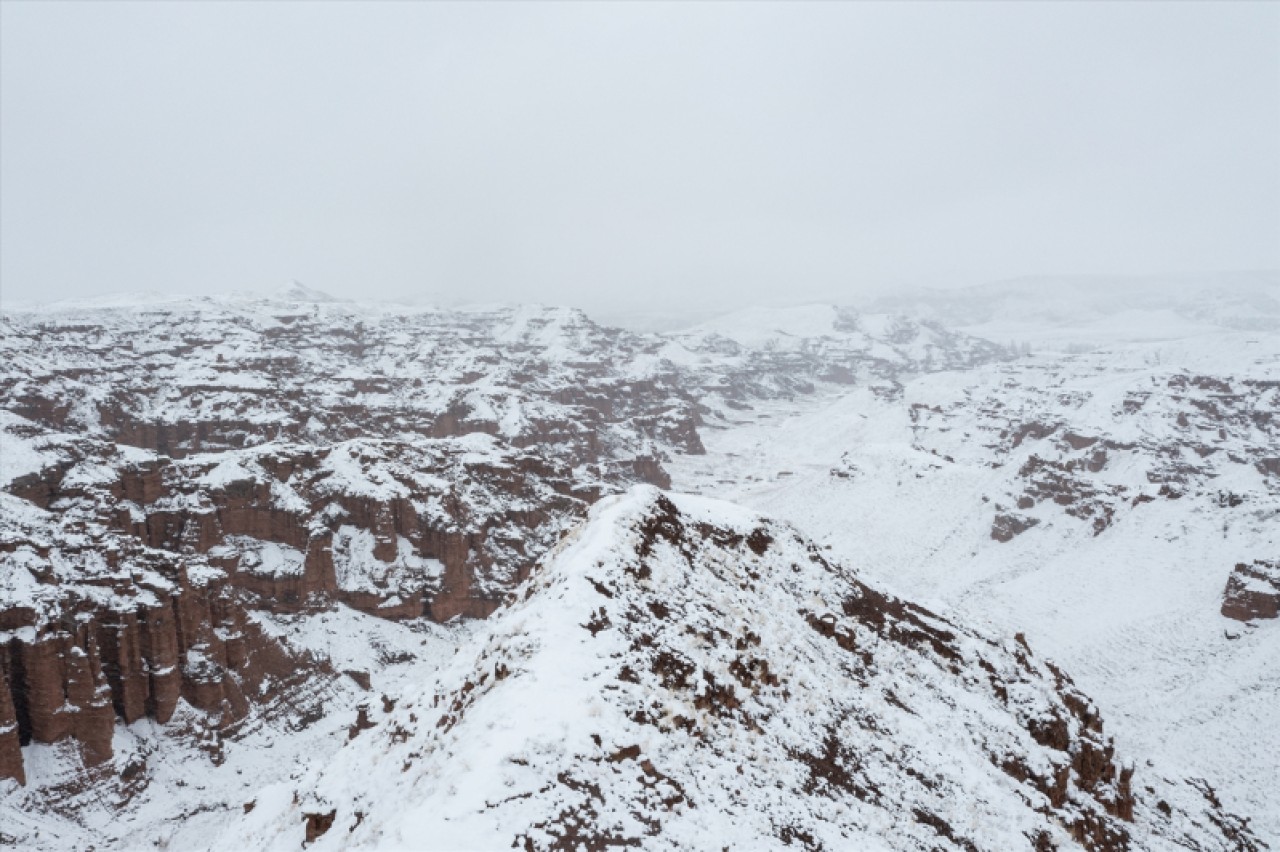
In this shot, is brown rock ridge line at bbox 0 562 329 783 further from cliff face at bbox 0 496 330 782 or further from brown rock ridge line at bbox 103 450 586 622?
brown rock ridge line at bbox 103 450 586 622

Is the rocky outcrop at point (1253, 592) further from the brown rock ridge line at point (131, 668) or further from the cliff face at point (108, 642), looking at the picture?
the cliff face at point (108, 642)

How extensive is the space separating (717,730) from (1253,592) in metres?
59.8

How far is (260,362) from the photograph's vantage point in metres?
133

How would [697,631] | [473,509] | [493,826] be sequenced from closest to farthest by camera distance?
[493,826] → [697,631] → [473,509]

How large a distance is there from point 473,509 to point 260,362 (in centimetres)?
9381

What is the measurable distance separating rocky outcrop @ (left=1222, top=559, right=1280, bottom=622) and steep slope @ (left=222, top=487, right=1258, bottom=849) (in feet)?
113

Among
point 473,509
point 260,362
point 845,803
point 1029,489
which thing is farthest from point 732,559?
point 260,362

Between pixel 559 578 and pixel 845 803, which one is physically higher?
pixel 559 578

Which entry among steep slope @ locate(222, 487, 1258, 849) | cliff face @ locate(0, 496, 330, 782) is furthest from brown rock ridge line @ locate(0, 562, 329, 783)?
steep slope @ locate(222, 487, 1258, 849)

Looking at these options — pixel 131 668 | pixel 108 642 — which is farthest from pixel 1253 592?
pixel 108 642

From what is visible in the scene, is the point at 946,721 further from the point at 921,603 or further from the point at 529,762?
the point at 529,762

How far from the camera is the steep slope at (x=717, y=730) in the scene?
1190cm

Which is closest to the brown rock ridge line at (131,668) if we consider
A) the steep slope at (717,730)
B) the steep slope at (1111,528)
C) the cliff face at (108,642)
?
the cliff face at (108,642)

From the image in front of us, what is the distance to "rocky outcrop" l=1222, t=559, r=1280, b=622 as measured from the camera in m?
51.7
